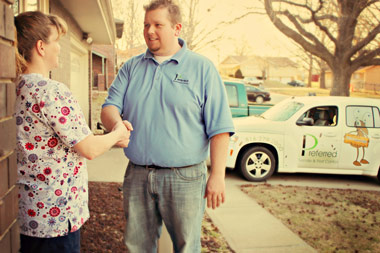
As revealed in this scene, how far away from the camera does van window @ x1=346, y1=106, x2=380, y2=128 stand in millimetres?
7324

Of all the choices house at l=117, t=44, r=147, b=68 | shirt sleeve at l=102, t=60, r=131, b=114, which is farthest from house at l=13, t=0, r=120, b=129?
house at l=117, t=44, r=147, b=68

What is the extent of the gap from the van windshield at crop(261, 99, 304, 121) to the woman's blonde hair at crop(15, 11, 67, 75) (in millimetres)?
6126

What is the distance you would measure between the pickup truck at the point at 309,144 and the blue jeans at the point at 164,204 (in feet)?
15.7

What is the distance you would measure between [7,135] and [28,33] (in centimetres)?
65

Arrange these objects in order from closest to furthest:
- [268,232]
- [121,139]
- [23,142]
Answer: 1. [23,142]
2. [121,139]
3. [268,232]

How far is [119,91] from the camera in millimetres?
2469

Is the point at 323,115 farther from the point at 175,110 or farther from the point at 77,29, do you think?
the point at 77,29

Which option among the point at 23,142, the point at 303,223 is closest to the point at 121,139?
the point at 23,142

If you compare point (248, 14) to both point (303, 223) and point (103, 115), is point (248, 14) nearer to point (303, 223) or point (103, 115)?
point (303, 223)

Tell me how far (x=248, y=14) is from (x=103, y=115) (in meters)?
14.0

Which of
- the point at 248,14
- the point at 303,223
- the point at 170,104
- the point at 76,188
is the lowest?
the point at 303,223

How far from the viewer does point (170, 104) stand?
7.63 feet

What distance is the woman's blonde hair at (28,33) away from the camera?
1805 millimetres

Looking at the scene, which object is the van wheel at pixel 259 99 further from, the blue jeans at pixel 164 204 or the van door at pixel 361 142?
the blue jeans at pixel 164 204
